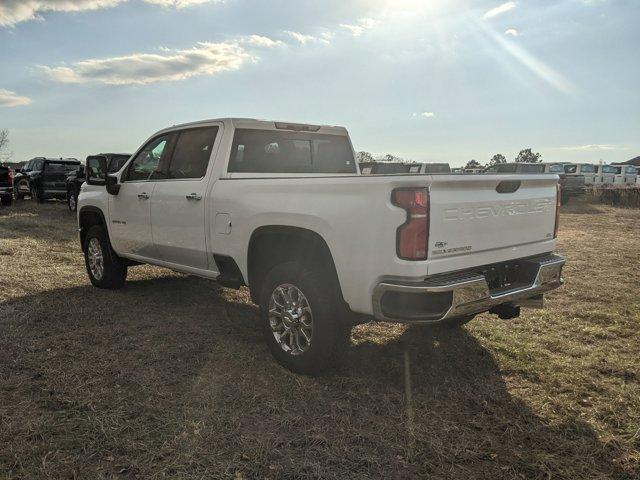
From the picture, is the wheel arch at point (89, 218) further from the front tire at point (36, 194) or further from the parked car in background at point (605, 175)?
the parked car in background at point (605, 175)

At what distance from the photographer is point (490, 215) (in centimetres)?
363

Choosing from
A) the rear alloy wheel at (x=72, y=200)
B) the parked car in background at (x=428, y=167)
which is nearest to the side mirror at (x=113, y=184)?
the rear alloy wheel at (x=72, y=200)

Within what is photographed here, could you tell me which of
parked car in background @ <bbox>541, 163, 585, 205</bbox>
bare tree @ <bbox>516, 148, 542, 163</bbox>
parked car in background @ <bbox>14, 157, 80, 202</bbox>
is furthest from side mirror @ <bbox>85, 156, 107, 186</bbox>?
bare tree @ <bbox>516, 148, 542, 163</bbox>

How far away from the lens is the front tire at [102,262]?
6.51m

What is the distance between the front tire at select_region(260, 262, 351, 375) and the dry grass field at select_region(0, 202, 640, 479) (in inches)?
7.4

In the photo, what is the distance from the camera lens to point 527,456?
117 inches

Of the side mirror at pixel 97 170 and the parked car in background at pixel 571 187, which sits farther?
the parked car in background at pixel 571 187

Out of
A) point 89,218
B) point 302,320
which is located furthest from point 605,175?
point 302,320

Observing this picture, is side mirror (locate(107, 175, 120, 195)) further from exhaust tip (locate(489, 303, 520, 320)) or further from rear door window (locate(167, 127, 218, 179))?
exhaust tip (locate(489, 303, 520, 320))

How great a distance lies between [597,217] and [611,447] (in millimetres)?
15608

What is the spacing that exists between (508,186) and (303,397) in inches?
81.3

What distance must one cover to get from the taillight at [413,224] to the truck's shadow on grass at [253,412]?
109 centimetres

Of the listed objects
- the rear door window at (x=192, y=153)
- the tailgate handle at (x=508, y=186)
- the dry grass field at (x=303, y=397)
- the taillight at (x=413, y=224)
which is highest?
the rear door window at (x=192, y=153)

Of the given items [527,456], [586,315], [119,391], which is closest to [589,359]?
[586,315]
